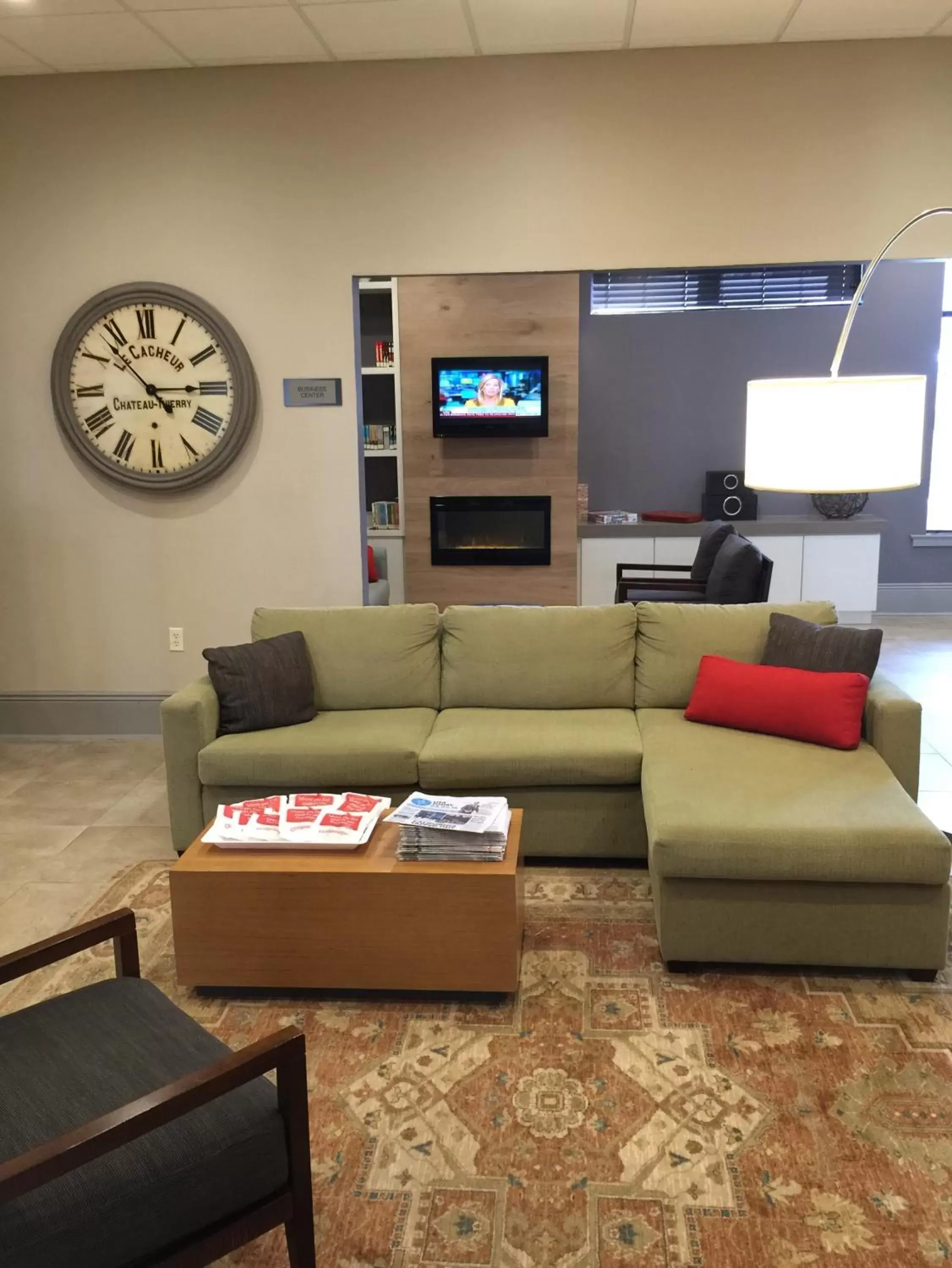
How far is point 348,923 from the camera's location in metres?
2.66

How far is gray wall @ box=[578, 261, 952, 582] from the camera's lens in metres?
7.49

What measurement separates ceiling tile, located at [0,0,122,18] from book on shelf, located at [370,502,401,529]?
3.55 metres

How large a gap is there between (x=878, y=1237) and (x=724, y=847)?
0.97 m

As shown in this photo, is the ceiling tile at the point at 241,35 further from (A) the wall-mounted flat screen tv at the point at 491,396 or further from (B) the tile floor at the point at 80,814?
(B) the tile floor at the point at 80,814

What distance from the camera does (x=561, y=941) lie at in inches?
118

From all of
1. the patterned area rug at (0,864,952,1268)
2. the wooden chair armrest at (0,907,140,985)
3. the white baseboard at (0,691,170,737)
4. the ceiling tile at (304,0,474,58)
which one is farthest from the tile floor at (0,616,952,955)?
the ceiling tile at (304,0,474,58)

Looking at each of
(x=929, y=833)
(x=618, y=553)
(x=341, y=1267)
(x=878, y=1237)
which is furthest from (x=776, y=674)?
(x=618, y=553)

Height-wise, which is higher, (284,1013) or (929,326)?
(929,326)

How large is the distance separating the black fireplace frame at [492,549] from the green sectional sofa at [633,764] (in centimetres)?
282

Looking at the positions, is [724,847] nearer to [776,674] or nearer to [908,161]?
[776,674]

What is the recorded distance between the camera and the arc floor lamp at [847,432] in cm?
247

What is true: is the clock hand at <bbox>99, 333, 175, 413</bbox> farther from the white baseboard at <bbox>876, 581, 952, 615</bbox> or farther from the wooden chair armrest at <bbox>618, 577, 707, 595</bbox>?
the white baseboard at <bbox>876, 581, 952, 615</bbox>

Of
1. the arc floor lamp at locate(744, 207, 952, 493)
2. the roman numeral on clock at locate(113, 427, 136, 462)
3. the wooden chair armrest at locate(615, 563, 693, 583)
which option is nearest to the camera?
the arc floor lamp at locate(744, 207, 952, 493)

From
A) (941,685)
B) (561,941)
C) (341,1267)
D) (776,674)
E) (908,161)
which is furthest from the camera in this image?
(941,685)
